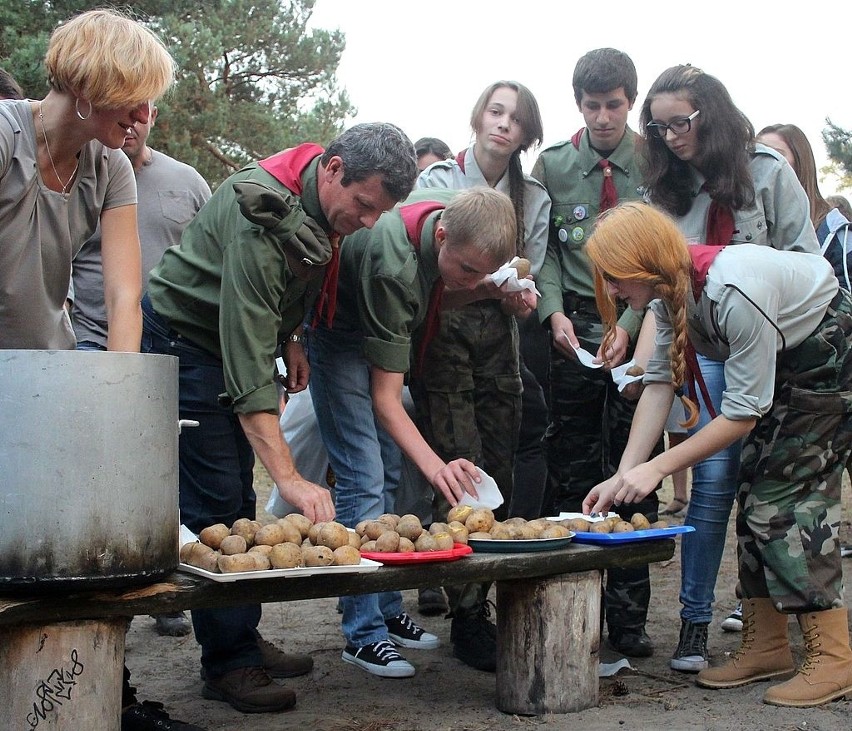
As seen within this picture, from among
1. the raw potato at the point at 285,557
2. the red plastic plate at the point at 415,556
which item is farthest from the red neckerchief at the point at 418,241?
the raw potato at the point at 285,557

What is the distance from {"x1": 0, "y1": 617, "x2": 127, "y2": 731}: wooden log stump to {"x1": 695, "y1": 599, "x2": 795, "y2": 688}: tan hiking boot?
2.03 metres

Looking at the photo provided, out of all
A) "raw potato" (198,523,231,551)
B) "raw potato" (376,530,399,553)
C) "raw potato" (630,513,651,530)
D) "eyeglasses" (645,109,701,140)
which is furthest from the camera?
"eyeglasses" (645,109,701,140)

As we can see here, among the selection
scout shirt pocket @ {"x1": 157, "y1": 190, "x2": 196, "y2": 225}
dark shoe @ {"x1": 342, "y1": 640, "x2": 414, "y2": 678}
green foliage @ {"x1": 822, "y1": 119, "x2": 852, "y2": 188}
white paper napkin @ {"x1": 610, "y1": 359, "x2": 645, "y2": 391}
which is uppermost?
green foliage @ {"x1": 822, "y1": 119, "x2": 852, "y2": 188}

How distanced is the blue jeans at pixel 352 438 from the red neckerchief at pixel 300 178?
325 mm

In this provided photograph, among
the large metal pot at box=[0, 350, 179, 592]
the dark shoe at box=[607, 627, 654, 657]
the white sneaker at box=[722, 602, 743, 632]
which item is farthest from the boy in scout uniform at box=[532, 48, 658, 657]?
the large metal pot at box=[0, 350, 179, 592]

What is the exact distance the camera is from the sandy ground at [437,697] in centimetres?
321

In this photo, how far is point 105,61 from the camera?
2561mm

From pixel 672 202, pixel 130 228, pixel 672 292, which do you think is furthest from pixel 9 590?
pixel 672 202

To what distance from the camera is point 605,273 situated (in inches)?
131

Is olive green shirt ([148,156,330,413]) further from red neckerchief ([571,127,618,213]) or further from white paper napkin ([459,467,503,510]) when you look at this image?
red neckerchief ([571,127,618,213])

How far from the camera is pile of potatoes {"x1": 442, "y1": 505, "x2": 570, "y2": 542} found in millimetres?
3180

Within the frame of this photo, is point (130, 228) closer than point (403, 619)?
Yes

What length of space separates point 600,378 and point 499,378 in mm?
385

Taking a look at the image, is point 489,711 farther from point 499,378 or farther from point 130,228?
point 130,228
